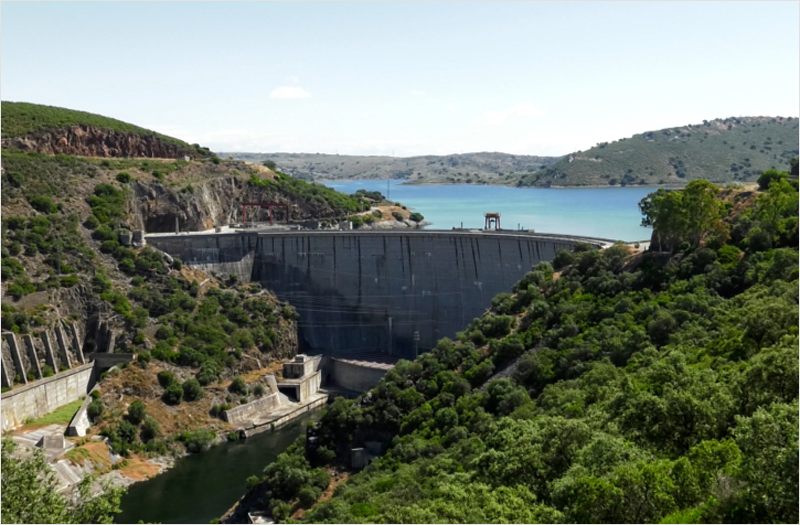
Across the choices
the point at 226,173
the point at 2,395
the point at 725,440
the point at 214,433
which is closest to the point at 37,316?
the point at 2,395

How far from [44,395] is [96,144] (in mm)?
40796

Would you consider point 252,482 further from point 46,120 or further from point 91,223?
point 46,120

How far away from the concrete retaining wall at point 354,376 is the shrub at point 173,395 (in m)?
12.3

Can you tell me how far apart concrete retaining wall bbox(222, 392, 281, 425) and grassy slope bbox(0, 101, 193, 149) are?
38774 mm

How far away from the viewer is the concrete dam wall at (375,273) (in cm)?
6400

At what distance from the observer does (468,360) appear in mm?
47188

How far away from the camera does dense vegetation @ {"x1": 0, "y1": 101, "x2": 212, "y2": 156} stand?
85.2 metres

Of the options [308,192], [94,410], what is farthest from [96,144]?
[94,410]

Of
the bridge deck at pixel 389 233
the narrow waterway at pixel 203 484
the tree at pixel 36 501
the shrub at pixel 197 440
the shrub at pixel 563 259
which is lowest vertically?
the narrow waterway at pixel 203 484

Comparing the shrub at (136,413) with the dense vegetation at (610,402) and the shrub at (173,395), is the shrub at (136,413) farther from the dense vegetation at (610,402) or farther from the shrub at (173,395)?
the dense vegetation at (610,402)

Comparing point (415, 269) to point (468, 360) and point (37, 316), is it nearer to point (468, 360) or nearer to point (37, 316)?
point (468, 360)

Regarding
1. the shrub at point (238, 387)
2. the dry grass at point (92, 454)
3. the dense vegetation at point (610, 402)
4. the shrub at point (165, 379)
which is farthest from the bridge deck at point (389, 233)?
the dry grass at point (92, 454)

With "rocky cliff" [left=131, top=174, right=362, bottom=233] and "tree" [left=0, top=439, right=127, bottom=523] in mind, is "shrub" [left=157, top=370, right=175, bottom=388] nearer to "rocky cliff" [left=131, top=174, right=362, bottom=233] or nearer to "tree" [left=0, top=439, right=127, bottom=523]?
"rocky cliff" [left=131, top=174, right=362, bottom=233]

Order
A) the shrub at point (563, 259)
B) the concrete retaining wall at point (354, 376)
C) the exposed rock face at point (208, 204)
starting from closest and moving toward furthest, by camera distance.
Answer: the shrub at point (563, 259), the concrete retaining wall at point (354, 376), the exposed rock face at point (208, 204)
